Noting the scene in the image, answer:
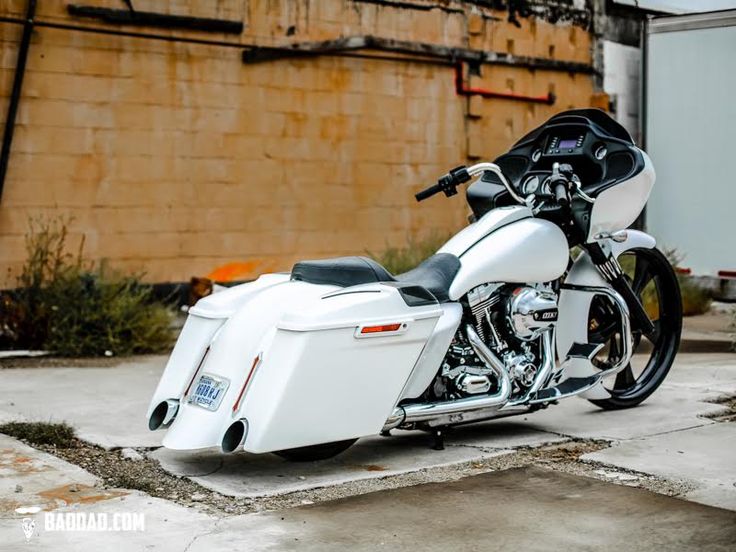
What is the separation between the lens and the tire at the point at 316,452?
5.68 metres

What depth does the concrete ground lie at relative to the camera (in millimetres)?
4543

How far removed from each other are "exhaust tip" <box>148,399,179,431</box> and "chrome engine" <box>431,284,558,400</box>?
128cm

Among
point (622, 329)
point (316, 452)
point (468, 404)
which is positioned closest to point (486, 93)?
point (622, 329)

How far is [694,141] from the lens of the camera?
13.1 meters

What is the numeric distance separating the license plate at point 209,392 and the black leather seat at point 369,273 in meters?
0.71

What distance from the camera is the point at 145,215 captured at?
11523mm

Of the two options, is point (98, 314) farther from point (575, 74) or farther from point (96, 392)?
point (575, 74)

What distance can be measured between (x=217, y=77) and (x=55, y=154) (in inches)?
76.1

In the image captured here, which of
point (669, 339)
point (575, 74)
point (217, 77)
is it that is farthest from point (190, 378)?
point (575, 74)

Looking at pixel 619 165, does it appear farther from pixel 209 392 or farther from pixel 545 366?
pixel 209 392

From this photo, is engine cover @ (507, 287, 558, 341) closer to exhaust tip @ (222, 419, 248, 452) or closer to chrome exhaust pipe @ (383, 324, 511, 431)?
chrome exhaust pipe @ (383, 324, 511, 431)

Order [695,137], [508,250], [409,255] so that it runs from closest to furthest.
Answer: [508,250], [409,255], [695,137]

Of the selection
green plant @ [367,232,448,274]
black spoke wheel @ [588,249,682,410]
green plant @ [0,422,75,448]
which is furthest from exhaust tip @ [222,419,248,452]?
green plant @ [367,232,448,274]

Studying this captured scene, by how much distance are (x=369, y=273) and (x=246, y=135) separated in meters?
6.76
